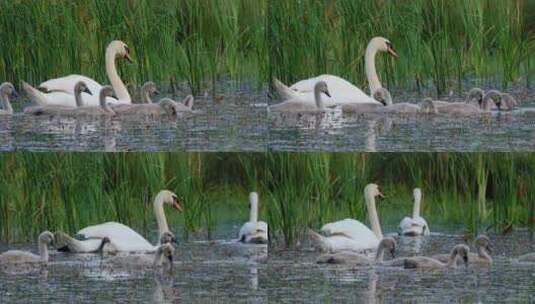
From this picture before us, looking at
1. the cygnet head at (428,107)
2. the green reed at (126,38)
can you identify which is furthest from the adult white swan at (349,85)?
the green reed at (126,38)

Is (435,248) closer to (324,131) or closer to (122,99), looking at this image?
(324,131)

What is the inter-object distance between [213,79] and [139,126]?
0.43 m

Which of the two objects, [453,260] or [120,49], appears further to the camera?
[120,49]

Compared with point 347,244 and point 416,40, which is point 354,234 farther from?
point 416,40

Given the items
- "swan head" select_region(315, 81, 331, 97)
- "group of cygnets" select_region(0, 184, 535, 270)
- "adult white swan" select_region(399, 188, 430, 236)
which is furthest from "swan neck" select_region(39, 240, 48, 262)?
"adult white swan" select_region(399, 188, 430, 236)

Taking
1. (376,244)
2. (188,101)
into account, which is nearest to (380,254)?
(376,244)

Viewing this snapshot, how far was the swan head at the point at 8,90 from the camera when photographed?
343 inches

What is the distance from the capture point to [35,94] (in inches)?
343

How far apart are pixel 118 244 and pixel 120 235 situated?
4 cm

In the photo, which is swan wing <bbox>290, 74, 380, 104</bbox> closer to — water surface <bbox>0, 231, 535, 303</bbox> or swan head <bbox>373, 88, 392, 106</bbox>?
swan head <bbox>373, 88, 392, 106</bbox>

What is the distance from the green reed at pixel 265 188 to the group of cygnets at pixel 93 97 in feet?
0.71

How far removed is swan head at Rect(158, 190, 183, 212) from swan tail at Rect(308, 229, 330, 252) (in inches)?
25.4

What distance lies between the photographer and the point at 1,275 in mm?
8648

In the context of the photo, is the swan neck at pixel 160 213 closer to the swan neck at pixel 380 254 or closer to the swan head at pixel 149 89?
the swan head at pixel 149 89
